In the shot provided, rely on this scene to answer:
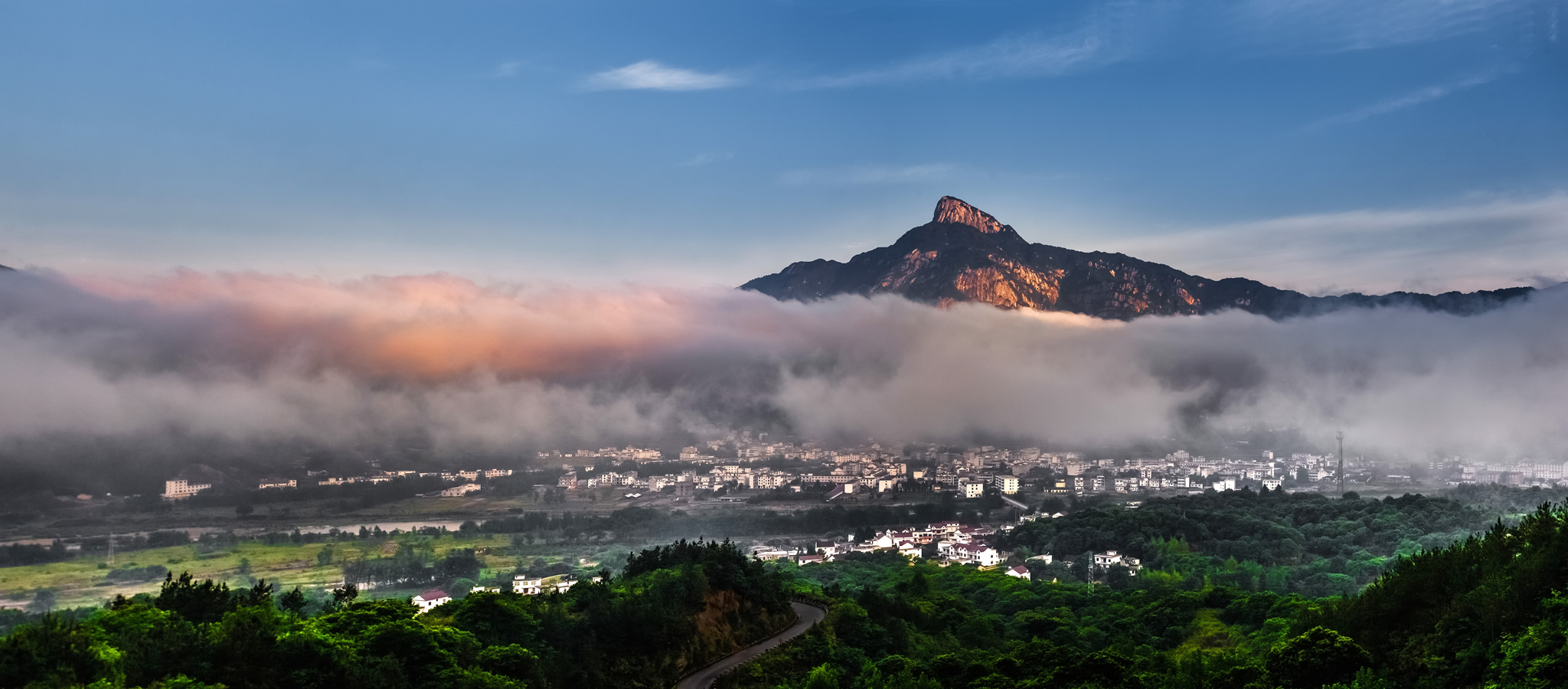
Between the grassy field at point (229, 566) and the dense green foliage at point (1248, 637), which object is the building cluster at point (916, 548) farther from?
the dense green foliage at point (1248, 637)

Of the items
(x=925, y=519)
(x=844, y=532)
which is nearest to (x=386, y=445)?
(x=844, y=532)

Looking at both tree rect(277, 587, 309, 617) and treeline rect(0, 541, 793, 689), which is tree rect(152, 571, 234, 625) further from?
tree rect(277, 587, 309, 617)

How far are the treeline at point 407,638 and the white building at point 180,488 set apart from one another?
6303 centimetres

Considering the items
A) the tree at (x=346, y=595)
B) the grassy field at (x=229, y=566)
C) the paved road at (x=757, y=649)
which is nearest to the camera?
the tree at (x=346, y=595)

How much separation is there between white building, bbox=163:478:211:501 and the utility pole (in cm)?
12261

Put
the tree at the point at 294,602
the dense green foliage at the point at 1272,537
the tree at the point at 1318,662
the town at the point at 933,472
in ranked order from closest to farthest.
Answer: the tree at the point at 1318,662 < the tree at the point at 294,602 < the dense green foliage at the point at 1272,537 < the town at the point at 933,472

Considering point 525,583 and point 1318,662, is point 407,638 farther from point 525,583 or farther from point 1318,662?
point 525,583

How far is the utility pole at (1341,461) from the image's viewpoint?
134m

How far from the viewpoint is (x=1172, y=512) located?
8762cm

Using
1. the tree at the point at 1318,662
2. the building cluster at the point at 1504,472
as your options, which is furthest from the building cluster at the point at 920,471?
the tree at the point at 1318,662

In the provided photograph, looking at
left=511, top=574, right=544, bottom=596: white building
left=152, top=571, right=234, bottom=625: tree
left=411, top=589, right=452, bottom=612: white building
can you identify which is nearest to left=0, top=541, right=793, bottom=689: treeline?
left=152, top=571, right=234, bottom=625: tree

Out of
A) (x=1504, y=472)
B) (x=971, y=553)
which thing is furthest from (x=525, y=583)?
(x=1504, y=472)

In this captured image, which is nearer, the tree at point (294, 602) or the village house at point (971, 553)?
the tree at point (294, 602)

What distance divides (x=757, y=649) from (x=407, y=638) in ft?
48.6
